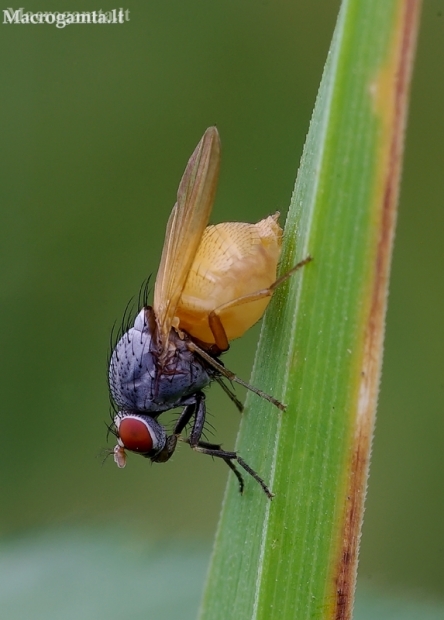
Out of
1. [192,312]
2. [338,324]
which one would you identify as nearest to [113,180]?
[192,312]

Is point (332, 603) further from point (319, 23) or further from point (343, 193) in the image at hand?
point (319, 23)

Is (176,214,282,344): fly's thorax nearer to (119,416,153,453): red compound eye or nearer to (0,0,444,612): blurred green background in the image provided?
(119,416,153,453): red compound eye

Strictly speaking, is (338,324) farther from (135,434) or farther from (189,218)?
(135,434)

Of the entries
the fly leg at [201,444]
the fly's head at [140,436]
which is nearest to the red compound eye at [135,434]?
the fly's head at [140,436]

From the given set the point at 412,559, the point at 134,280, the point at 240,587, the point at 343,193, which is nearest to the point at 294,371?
the point at 343,193

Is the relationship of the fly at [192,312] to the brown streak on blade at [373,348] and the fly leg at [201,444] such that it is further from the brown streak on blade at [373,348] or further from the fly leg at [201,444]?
the brown streak on blade at [373,348]
